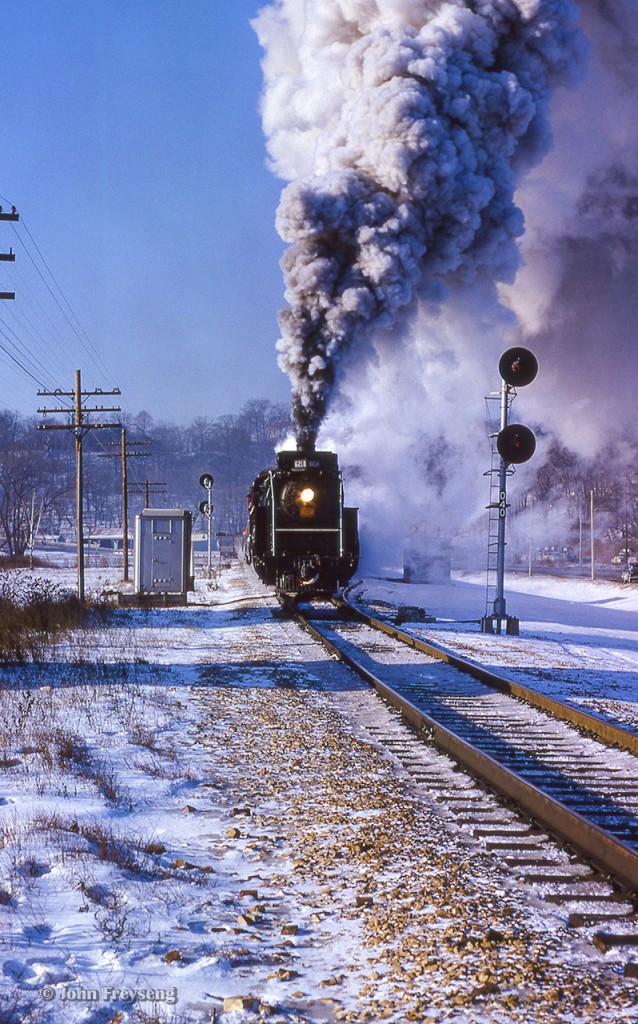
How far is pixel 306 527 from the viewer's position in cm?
2083

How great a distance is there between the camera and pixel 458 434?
54938 mm

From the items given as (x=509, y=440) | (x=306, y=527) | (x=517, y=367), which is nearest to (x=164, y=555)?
(x=306, y=527)

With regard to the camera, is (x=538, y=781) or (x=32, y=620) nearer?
(x=538, y=781)

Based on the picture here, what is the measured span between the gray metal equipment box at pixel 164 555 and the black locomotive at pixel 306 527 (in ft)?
10.1

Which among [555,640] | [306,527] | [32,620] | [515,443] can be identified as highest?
[515,443]

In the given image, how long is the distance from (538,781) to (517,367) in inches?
498

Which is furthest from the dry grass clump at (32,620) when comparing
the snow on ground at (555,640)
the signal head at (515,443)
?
the signal head at (515,443)

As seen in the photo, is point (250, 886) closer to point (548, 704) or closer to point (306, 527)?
point (548, 704)

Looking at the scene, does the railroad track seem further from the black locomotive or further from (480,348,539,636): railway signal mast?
the black locomotive

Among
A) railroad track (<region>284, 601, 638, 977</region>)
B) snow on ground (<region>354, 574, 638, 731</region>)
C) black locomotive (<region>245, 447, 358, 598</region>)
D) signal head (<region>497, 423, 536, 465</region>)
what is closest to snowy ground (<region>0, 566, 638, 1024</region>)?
railroad track (<region>284, 601, 638, 977</region>)

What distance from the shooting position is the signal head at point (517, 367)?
696 inches

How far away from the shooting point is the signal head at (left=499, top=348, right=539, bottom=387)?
17.7 meters

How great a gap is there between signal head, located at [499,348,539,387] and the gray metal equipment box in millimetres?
9808

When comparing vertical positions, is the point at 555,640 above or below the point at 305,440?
below
